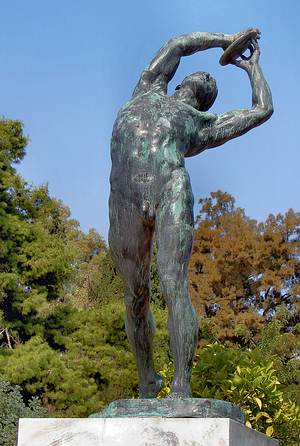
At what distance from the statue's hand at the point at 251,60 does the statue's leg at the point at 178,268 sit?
1.23 metres

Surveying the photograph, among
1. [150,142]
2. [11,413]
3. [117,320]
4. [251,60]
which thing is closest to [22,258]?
[117,320]

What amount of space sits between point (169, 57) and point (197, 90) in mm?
288

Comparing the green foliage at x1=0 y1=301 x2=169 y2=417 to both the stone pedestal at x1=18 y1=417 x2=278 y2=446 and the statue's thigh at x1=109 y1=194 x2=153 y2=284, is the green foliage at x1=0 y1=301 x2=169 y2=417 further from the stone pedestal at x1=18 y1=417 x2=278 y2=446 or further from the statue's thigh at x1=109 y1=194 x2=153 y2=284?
the stone pedestal at x1=18 y1=417 x2=278 y2=446

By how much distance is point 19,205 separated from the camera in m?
21.0

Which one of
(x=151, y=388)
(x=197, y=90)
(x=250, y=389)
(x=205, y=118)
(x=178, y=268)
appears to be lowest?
(x=151, y=388)

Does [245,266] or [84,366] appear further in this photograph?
[245,266]

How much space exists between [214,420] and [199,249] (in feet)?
79.1

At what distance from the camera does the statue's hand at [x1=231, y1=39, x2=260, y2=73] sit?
5590 mm

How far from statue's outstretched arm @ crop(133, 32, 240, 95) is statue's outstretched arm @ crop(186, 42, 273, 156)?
394 mm

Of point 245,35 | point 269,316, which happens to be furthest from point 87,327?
point 245,35

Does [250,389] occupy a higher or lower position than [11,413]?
lower

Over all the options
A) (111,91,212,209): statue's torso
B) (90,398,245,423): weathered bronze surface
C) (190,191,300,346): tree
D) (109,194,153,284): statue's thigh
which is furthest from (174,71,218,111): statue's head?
(190,191,300,346): tree

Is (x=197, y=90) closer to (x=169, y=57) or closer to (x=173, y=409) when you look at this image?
(x=169, y=57)

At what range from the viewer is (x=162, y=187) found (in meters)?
4.74
